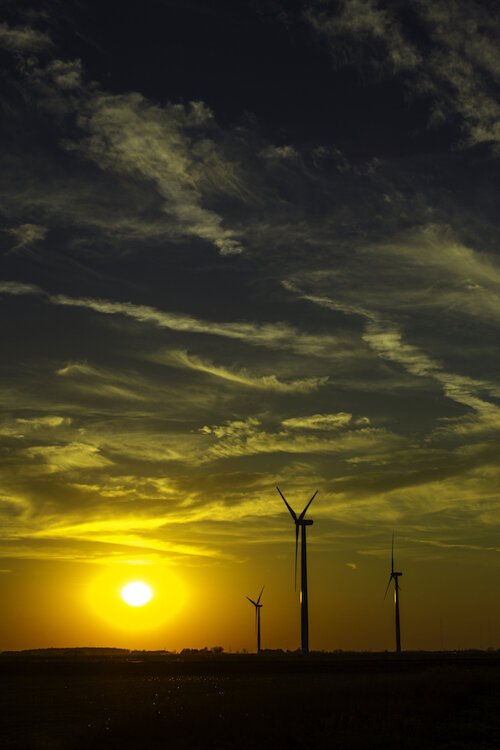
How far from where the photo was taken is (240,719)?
130ft

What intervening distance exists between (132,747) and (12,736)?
748 centimetres

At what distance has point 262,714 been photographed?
40.8 meters

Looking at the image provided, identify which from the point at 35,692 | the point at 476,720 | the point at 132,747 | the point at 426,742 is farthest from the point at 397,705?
the point at 35,692

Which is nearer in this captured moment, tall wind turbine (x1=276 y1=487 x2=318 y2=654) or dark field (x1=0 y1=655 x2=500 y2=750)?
dark field (x1=0 y1=655 x2=500 y2=750)

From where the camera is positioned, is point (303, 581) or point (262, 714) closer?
point (262, 714)

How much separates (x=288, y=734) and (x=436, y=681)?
63.1 ft

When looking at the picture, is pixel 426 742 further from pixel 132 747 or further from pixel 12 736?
pixel 12 736

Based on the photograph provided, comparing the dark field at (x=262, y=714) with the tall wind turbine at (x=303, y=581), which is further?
the tall wind turbine at (x=303, y=581)

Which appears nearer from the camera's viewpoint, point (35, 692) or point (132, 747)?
point (132, 747)

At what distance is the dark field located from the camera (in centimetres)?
3603

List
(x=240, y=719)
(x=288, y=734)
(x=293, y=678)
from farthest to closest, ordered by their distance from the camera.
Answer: (x=293, y=678) < (x=240, y=719) < (x=288, y=734)

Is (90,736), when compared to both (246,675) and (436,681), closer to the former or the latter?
(436,681)

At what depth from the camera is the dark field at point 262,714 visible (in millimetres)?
36031

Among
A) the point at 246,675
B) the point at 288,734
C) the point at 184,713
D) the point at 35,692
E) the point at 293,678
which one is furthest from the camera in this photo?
the point at 246,675
